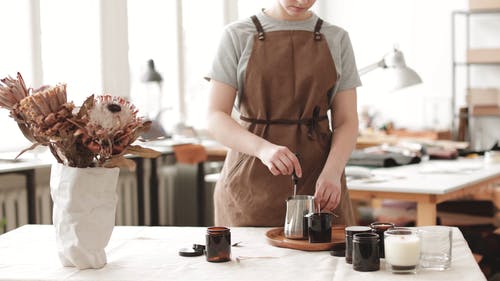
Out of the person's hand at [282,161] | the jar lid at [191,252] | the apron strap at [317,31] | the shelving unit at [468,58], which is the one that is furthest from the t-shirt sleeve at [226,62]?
the shelving unit at [468,58]

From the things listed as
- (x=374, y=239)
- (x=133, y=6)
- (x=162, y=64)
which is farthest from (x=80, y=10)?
(x=374, y=239)

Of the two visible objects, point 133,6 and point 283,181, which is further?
point 133,6

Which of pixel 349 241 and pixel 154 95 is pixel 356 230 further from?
pixel 154 95

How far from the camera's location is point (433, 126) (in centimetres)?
719

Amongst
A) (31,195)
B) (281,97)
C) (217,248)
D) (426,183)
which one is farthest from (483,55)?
(217,248)

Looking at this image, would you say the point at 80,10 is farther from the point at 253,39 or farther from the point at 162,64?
the point at 253,39

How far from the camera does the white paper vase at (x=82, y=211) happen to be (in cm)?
180

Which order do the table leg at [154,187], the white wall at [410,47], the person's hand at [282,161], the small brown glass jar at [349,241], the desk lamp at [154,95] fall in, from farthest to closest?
1. the white wall at [410,47]
2. the table leg at [154,187]
3. the desk lamp at [154,95]
4. the person's hand at [282,161]
5. the small brown glass jar at [349,241]

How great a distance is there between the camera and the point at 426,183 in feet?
11.1

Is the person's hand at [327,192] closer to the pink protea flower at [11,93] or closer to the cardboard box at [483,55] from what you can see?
the pink protea flower at [11,93]

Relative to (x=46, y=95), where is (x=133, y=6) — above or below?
above

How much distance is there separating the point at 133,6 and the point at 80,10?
0.59 m

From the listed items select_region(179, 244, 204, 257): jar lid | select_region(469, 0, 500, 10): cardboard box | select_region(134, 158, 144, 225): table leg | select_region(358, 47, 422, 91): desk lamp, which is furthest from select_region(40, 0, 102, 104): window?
select_region(469, 0, 500, 10): cardboard box

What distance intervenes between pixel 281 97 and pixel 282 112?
0.05m
